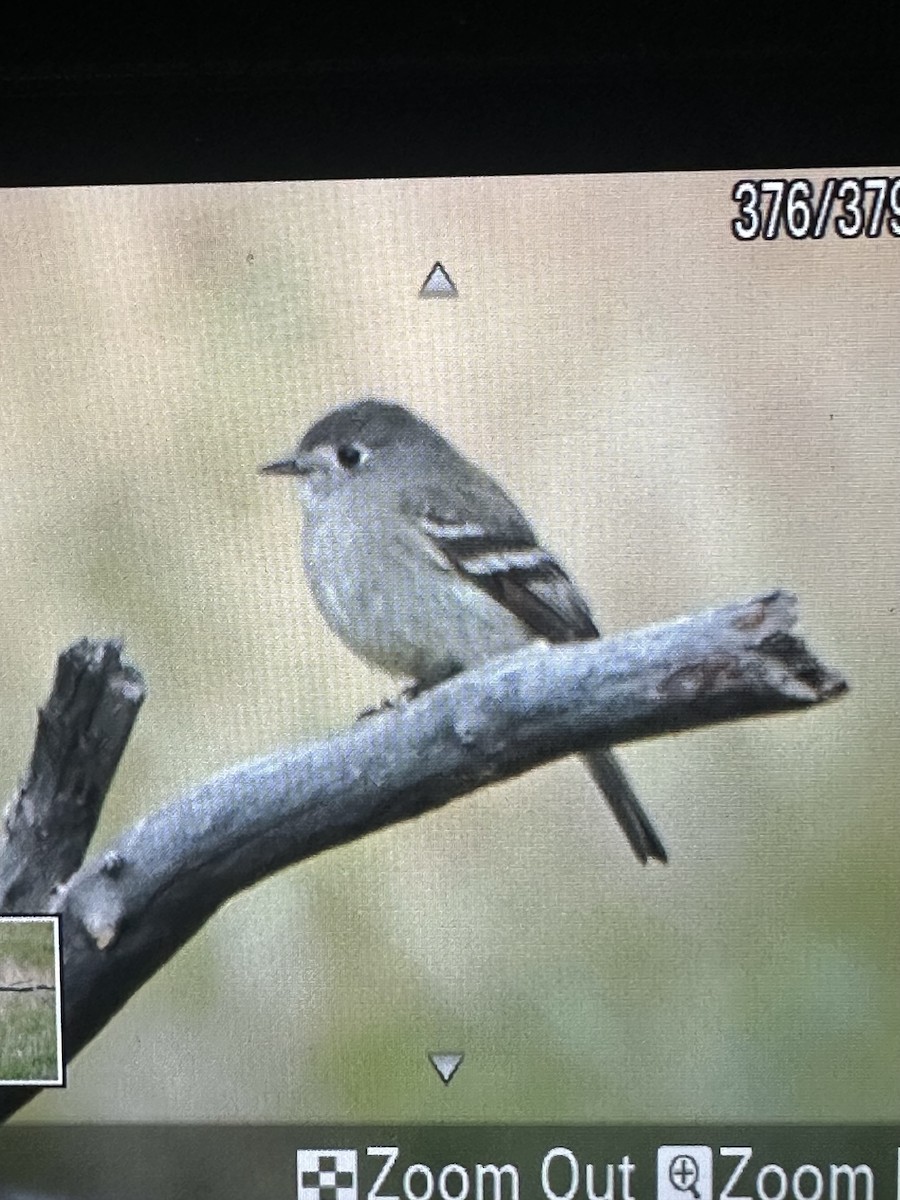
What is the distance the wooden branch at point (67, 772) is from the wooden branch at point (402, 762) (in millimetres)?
22

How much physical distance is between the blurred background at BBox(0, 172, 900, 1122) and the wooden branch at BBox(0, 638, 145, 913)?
0.04ft

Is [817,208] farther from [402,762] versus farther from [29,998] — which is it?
[29,998]

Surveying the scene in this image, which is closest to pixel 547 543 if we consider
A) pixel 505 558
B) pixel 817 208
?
pixel 505 558

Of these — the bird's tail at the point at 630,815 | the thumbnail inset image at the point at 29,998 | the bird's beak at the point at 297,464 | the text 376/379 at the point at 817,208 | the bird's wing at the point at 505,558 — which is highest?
the text 376/379 at the point at 817,208

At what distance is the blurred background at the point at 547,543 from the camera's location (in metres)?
0.80

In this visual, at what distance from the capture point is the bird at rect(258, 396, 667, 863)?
83 cm

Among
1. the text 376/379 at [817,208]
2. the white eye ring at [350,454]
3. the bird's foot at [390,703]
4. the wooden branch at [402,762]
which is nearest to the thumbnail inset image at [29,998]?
the wooden branch at [402,762]

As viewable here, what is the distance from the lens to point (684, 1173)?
0.84 meters

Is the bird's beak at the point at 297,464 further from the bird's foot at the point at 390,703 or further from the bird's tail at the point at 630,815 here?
the bird's tail at the point at 630,815

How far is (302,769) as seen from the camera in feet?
2.71

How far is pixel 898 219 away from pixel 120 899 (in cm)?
63

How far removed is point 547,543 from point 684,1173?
41 cm

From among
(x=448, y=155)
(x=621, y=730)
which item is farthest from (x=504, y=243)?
(x=621, y=730)

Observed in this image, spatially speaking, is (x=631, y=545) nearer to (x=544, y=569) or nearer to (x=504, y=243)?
(x=544, y=569)
